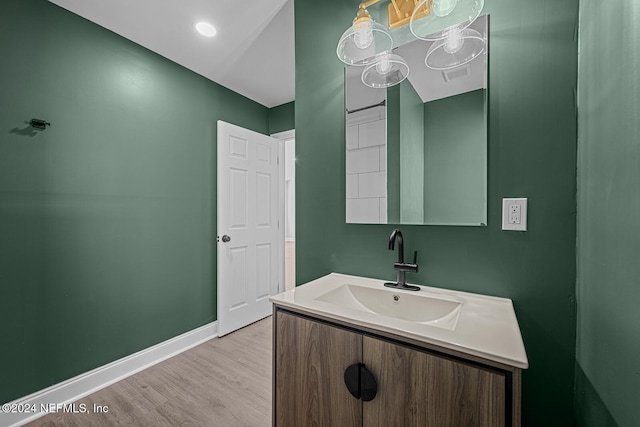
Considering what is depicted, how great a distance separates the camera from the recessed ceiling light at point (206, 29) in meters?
1.87

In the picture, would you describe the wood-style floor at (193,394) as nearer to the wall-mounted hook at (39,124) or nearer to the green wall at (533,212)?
the green wall at (533,212)

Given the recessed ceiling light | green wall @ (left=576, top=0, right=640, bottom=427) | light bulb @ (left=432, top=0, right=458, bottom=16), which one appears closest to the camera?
green wall @ (left=576, top=0, right=640, bottom=427)

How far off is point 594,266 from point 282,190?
9.35 feet

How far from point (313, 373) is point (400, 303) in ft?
1.56

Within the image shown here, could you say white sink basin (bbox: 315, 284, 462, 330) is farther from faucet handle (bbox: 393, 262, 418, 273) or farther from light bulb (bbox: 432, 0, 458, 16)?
light bulb (bbox: 432, 0, 458, 16)

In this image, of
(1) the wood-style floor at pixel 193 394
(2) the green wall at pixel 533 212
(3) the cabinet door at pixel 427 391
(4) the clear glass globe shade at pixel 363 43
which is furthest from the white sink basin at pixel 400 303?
(4) the clear glass globe shade at pixel 363 43

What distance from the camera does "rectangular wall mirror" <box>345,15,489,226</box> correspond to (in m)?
1.13

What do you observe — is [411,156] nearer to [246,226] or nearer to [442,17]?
[442,17]

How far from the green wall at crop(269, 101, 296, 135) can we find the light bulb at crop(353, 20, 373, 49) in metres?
1.92

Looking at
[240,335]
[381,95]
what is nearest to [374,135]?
[381,95]

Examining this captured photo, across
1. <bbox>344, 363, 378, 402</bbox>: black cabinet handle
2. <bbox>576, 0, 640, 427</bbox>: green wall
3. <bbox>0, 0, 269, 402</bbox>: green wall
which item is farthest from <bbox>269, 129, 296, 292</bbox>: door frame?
<bbox>576, 0, 640, 427</bbox>: green wall

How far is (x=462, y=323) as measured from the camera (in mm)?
831

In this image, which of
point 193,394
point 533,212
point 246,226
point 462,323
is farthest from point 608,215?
point 246,226

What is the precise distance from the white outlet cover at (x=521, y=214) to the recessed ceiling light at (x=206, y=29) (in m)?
2.22
